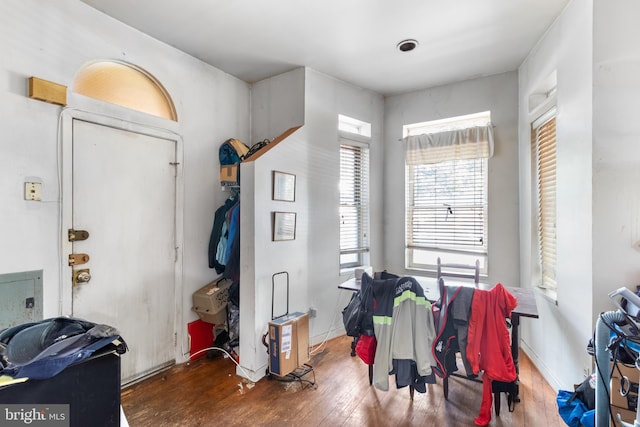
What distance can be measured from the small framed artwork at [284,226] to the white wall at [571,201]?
2212mm

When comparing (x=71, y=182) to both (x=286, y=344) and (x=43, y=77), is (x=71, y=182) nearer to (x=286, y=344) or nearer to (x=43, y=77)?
(x=43, y=77)

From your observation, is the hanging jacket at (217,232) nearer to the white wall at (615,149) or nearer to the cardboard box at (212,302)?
the cardboard box at (212,302)

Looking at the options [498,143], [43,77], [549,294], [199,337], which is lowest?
[199,337]

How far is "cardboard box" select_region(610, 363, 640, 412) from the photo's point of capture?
56.9 inches

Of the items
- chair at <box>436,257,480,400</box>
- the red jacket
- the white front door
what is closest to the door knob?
the white front door

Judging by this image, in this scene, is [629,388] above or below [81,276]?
below

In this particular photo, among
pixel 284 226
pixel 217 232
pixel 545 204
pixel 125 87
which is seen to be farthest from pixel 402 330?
pixel 125 87

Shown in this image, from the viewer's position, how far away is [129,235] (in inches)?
99.0

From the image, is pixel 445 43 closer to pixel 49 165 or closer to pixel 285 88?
pixel 285 88

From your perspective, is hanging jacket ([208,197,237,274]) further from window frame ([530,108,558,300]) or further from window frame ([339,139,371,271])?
window frame ([530,108,558,300])

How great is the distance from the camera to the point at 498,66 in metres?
3.16

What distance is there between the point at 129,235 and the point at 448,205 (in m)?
3.32

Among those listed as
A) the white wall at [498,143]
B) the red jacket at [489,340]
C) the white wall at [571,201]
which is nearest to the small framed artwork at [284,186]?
the red jacket at [489,340]

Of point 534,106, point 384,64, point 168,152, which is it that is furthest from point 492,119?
point 168,152
